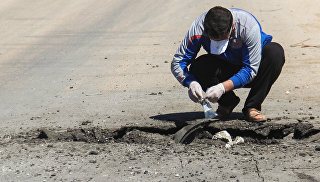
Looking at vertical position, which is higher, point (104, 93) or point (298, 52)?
point (104, 93)

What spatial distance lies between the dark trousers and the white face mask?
0.29 metres

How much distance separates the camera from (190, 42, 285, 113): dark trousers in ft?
15.8

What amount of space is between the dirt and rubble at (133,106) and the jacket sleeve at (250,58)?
19.7 inches

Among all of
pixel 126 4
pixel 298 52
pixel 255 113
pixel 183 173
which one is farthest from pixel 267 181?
pixel 126 4

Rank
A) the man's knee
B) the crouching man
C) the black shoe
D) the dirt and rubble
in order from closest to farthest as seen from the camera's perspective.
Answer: the dirt and rubble, the crouching man, the man's knee, the black shoe

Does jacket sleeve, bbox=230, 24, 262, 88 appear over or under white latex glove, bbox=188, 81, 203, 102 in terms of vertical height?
over

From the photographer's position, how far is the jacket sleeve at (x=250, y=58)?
4.55 metres

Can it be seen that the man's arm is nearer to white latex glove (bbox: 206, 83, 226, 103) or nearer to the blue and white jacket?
the blue and white jacket

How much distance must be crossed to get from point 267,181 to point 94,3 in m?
9.05

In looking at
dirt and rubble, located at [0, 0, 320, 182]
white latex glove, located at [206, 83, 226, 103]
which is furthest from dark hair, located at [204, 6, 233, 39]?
dirt and rubble, located at [0, 0, 320, 182]

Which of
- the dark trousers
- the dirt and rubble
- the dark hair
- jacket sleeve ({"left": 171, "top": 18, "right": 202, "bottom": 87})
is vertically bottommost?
the dirt and rubble

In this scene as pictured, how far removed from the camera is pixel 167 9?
36.9 ft

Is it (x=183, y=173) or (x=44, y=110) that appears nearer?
(x=183, y=173)

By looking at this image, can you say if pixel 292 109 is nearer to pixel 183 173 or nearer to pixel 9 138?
pixel 183 173
